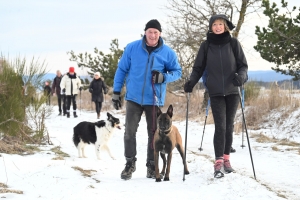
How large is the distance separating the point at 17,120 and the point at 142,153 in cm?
266

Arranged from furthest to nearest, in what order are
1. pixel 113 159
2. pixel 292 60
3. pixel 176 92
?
1. pixel 176 92
2. pixel 292 60
3. pixel 113 159

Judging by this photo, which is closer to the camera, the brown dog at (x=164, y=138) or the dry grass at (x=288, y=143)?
the brown dog at (x=164, y=138)

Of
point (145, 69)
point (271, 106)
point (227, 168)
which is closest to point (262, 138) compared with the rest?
point (271, 106)

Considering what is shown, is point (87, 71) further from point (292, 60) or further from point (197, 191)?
point (197, 191)

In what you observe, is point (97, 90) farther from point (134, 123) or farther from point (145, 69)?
point (145, 69)

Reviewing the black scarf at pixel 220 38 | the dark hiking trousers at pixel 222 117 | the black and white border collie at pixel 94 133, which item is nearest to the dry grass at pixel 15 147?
the black and white border collie at pixel 94 133

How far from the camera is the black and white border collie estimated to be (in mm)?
8156

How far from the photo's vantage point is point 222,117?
4.89 m

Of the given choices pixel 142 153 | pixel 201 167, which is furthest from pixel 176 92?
pixel 201 167

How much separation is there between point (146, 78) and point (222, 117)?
113cm

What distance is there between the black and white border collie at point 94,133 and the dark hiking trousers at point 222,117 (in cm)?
361

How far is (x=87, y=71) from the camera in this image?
85.4 ft

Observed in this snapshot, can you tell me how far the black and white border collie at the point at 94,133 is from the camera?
26.8 ft

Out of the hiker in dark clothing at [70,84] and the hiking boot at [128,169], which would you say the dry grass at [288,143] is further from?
the hiker in dark clothing at [70,84]
